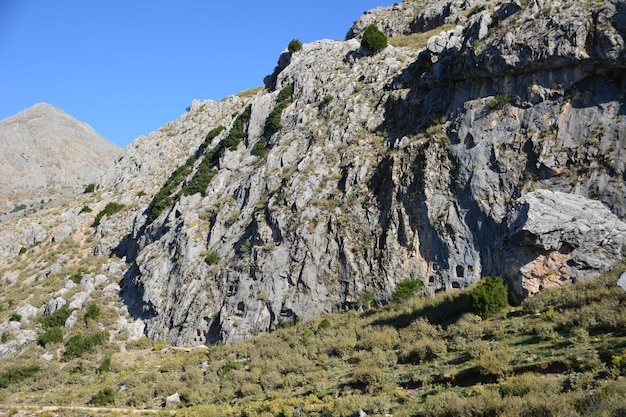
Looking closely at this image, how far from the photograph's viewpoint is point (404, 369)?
16.5 metres

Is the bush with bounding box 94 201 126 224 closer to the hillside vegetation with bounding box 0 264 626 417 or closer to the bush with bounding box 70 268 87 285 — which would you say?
the bush with bounding box 70 268 87 285

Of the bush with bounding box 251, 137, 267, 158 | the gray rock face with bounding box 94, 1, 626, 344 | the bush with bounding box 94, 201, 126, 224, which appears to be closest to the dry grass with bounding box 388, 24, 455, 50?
the gray rock face with bounding box 94, 1, 626, 344

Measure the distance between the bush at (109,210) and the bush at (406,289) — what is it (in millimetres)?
44849

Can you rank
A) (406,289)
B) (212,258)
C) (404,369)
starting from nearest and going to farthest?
1. (404,369)
2. (406,289)
3. (212,258)

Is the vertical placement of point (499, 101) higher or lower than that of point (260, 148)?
lower

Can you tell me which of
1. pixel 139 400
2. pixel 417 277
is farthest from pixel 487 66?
pixel 139 400

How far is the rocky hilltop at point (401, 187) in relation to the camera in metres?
23.6

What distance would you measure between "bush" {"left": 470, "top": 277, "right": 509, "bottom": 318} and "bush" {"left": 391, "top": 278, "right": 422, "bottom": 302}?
25.2ft

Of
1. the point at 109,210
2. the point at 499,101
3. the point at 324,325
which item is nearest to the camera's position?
the point at 324,325

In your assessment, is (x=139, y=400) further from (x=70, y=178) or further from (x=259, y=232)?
(x=70, y=178)

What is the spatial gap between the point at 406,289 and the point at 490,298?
8620 mm

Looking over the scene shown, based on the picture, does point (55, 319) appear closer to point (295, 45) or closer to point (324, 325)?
point (324, 325)

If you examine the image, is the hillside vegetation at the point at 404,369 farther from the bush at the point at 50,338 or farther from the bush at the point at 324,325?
the bush at the point at 50,338

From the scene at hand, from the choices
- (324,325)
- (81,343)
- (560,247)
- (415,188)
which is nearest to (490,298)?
(560,247)
